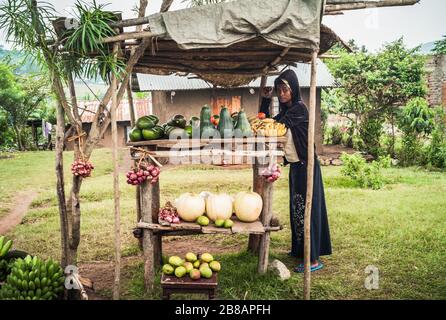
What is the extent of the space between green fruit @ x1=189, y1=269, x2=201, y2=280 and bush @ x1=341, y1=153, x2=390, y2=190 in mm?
7351

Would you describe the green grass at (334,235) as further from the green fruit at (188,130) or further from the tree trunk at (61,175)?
the green fruit at (188,130)

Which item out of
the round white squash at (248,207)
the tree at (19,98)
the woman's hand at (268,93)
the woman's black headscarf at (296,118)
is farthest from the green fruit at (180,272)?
the tree at (19,98)

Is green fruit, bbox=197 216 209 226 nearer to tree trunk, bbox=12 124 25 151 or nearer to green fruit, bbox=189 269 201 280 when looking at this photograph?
green fruit, bbox=189 269 201 280

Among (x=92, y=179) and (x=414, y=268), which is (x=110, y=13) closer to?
(x=414, y=268)

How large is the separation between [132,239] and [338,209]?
13.2ft

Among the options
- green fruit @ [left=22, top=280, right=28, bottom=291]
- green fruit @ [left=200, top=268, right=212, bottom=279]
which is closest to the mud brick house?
green fruit @ [left=200, top=268, right=212, bottom=279]

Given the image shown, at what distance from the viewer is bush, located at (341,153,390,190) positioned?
10.1 meters

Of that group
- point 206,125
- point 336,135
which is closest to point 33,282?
point 206,125

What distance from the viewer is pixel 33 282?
3.73 metres

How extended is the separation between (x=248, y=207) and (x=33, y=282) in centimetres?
226

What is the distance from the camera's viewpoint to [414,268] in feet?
16.8

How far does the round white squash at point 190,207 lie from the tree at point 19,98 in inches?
777

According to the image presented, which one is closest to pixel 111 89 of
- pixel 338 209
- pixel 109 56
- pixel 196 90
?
pixel 109 56

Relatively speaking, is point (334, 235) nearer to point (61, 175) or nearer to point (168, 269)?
point (168, 269)
